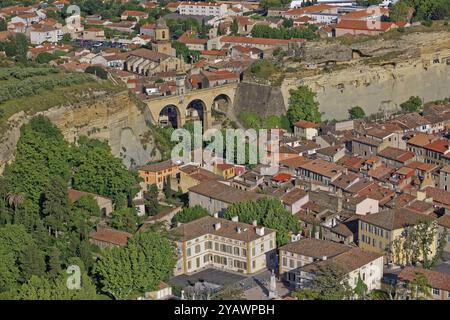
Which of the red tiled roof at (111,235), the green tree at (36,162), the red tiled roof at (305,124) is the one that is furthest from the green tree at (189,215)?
the red tiled roof at (305,124)

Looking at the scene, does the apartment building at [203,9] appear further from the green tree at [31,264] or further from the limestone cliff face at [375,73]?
the green tree at [31,264]

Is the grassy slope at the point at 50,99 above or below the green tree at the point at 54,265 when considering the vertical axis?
above

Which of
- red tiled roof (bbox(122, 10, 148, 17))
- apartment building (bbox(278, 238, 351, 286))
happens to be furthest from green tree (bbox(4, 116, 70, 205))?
red tiled roof (bbox(122, 10, 148, 17))

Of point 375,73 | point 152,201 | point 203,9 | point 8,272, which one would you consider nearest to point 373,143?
point 152,201

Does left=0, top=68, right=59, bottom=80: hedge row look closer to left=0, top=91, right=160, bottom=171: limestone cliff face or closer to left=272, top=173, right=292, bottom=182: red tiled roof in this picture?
left=0, top=91, right=160, bottom=171: limestone cliff face

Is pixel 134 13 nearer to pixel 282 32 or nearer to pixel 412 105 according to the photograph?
pixel 282 32

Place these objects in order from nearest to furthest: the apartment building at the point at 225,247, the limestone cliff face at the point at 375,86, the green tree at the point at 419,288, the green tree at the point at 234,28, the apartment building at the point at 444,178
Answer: the green tree at the point at 419,288, the apartment building at the point at 225,247, the apartment building at the point at 444,178, the limestone cliff face at the point at 375,86, the green tree at the point at 234,28
